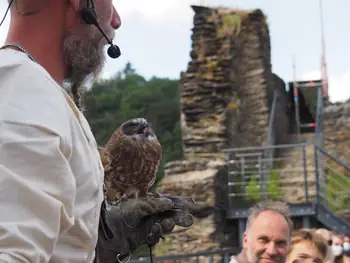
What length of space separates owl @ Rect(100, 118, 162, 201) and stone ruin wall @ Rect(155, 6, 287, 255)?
8.29m

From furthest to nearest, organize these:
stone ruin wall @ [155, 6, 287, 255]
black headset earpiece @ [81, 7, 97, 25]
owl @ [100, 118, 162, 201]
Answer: stone ruin wall @ [155, 6, 287, 255]
owl @ [100, 118, 162, 201]
black headset earpiece @ [81, 7, 97, 25]

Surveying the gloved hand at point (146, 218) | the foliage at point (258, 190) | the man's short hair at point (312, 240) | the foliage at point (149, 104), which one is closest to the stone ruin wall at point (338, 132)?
the foliage at point (258, 190)

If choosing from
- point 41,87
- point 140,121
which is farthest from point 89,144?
point 140,121

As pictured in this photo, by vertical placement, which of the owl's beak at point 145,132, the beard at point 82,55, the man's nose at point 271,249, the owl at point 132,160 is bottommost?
the man's nose at point 271,249

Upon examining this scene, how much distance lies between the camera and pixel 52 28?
1163 mm

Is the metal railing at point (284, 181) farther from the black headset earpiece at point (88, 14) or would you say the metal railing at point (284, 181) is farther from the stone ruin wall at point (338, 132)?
the black headset earpiece at point (88, 14)

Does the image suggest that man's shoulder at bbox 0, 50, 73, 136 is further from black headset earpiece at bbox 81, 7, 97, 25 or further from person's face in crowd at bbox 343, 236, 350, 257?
person's face in crowd at bbox 343, 236, 350, 257

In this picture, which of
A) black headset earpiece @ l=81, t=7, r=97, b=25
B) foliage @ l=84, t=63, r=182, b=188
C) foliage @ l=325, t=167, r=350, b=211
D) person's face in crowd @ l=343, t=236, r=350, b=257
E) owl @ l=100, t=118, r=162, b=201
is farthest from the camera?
foliage @ l=84, t=63, r=182, b=188

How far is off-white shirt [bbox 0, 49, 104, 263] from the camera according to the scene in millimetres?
881

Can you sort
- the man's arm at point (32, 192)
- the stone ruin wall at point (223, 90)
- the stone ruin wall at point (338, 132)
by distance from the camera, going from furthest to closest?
the stone ruin wall at point (338, 132)
the stone ruin wall at point (223, 90)
the man's arm at point (32, 192)

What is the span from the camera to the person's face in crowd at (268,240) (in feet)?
9.93

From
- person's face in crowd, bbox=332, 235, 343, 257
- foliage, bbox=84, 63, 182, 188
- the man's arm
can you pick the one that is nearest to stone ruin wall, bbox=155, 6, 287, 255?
person's face in crowd, bbox=332, 235, 343, 257

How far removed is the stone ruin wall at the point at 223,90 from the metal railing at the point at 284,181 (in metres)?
0.29

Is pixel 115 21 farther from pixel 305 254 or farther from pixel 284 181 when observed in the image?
pixel 284 181
